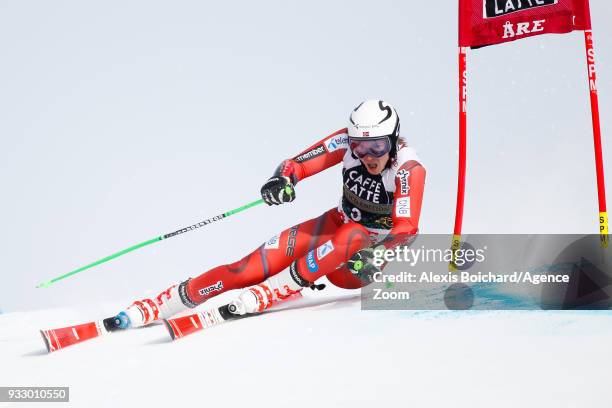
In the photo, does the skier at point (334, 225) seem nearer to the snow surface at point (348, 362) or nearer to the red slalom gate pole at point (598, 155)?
the snow surface at point (348, 362)

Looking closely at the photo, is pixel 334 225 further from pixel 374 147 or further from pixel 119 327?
pixel 119 327

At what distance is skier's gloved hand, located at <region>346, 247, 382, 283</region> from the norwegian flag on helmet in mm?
1971

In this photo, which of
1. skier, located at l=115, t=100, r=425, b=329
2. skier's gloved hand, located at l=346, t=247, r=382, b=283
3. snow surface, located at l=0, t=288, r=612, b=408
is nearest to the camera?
snow surface, located at l=0, t=288, r=612, b=408

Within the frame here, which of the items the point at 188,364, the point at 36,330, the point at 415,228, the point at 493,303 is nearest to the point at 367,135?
the point at 415,228

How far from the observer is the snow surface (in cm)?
359

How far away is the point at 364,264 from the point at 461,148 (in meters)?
1.45

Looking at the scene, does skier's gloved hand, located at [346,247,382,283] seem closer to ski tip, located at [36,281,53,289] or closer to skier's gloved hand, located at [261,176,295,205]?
skier's gloved hand, located at [261,176,295,205]

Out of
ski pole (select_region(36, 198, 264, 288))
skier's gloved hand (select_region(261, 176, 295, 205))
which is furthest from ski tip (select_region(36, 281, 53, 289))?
skier's gloved hand (select_region(261, 176, 295, 205))

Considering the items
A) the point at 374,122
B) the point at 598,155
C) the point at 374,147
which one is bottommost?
the point at 598,155

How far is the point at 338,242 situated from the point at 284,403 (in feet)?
6.84

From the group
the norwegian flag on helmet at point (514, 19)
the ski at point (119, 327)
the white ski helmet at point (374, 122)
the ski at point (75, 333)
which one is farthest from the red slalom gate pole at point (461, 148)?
the ski at point (75, 333)

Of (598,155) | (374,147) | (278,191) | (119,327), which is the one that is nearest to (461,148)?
(374,147)

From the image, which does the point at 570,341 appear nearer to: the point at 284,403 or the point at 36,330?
the point at 284,403

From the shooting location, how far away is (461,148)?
20.1 ft
